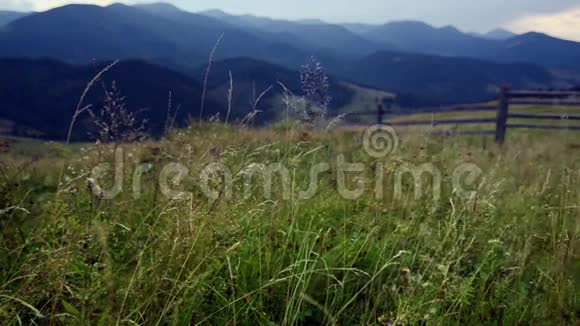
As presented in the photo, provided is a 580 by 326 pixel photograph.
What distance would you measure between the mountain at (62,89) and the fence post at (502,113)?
112 metres

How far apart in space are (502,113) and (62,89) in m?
155

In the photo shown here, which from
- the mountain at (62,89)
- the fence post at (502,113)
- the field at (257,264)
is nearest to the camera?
the field at (257,264)

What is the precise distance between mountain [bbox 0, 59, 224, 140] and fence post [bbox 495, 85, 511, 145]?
112 meters

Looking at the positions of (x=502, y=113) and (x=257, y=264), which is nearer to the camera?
(x=257, y=264)

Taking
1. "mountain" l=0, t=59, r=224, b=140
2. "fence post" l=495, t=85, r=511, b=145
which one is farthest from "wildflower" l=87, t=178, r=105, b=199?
"mountain" l=0, t=59, r=224, b=140

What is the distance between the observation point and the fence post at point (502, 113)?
38.8 ft

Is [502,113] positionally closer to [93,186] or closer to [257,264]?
[257,264]

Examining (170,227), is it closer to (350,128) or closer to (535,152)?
(535,152)

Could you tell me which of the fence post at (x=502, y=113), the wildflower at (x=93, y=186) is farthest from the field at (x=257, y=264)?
the fence post at (x=502, y=113)

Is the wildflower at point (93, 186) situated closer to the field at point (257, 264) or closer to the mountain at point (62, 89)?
the field at point (257, 264)

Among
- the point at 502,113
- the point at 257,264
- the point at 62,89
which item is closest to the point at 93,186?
the point at 257,264

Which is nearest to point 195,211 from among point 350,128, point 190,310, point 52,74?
point 190,310

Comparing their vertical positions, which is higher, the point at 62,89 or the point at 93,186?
the point at 93,186

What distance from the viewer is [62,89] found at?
143250 millimetres
